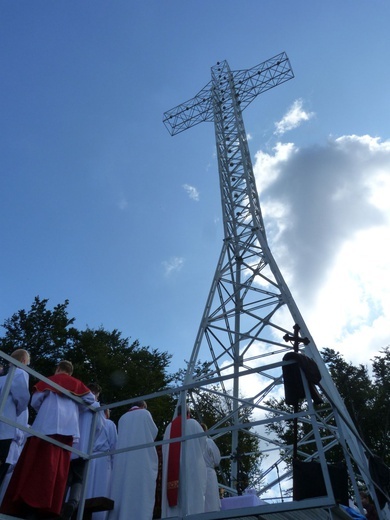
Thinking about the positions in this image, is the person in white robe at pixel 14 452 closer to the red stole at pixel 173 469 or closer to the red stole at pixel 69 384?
the red stole at pixel 69 384

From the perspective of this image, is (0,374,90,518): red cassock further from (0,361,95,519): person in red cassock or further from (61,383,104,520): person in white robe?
(61,383,104,520): person in white robe

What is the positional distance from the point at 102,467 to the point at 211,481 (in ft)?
4.29

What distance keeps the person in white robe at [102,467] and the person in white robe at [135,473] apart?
0.53 feet

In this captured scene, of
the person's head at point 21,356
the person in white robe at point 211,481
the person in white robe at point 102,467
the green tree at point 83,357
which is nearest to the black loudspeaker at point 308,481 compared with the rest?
the person in white robe at point 211,481

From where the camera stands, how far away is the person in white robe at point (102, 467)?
533 centimetres

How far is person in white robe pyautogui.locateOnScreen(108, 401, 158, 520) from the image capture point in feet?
15.4

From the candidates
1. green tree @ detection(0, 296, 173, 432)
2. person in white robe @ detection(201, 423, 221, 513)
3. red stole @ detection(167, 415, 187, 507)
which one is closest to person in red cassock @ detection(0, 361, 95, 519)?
red stole @ detection(167, 415, 187, 507)

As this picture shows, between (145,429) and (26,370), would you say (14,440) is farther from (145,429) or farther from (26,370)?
(145,429)

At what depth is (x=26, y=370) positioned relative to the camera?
396 centimetres

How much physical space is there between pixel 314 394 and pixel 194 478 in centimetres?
189

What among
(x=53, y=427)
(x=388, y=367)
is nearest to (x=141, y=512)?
(x=53, y=427)

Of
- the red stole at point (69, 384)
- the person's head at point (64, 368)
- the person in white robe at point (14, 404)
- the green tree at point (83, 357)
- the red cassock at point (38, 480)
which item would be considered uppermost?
the green tree at point (83, 357)

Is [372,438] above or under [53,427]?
above

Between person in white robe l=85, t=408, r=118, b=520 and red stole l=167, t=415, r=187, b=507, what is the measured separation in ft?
2.04
